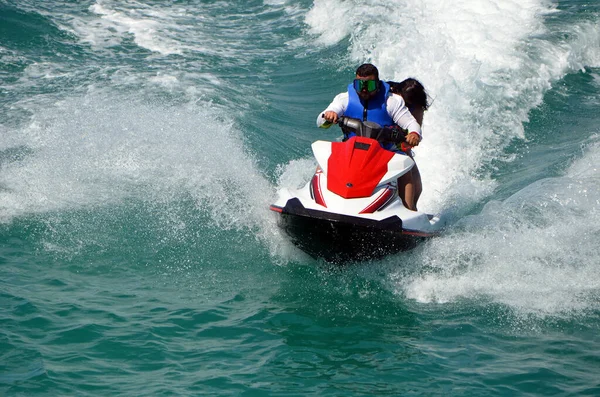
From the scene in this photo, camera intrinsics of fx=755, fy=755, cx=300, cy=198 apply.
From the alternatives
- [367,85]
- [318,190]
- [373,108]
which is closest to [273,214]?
[318,190]

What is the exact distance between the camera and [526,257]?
660 centimetres

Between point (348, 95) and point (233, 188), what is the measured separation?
1.75 meters

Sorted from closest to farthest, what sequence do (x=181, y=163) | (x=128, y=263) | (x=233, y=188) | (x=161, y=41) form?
1. (x=128, y=263)
2. (x=233, y=188)
3. (x=181, y=163)
4. (x=161, y=41)

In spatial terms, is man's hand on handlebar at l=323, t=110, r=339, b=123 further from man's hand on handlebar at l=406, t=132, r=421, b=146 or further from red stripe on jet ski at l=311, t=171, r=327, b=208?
man's hand on handlebar at l=406, t=132, r=421, b=146

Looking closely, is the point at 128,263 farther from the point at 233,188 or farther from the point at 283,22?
the point at 283,22

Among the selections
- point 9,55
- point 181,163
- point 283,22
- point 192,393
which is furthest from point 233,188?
point 283,22

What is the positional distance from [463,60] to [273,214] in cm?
647

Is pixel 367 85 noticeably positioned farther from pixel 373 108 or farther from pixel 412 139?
pixel 412 139

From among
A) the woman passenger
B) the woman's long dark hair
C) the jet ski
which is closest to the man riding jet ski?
the jet ski

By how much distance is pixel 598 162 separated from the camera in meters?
8.52

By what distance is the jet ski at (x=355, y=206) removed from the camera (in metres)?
6.32

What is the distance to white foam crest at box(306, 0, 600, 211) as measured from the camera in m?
10.1

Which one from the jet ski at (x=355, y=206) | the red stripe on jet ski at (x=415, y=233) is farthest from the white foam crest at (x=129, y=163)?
the red stripe on jet ski at (x=415, y=233)

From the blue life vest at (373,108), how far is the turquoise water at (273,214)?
1.28m
